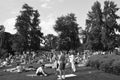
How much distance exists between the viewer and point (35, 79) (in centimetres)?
1588

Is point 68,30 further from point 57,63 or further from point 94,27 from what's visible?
point 57,63

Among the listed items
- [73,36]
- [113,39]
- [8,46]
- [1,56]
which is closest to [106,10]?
[113,39]

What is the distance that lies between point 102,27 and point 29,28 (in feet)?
69.3

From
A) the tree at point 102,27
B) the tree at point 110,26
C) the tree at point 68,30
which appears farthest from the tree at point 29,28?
the tree at point 110,26

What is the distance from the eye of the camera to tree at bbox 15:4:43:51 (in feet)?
211

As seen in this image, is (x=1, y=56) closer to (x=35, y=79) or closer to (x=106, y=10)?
(x=106, y=10)

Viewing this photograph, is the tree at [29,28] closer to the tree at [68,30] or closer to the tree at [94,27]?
the tree at [68,30]

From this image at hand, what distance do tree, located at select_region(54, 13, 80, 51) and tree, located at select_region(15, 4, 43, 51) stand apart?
10.9m

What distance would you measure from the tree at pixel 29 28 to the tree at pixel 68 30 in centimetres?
1089

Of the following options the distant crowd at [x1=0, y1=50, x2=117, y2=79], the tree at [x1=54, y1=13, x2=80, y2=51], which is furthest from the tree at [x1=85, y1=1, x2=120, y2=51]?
the distant crowd at [x1=0, y1=50, x2=117, y2=79]

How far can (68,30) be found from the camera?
7925 centimetres

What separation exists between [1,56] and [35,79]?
119 ft

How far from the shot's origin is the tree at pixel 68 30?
7606 centimetres

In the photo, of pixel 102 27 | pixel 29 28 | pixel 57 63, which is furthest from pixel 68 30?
pixel 57 63
